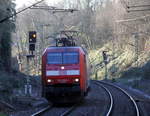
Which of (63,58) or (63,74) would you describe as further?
(63,58)

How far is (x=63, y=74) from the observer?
2588cm

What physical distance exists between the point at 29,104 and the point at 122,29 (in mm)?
50261

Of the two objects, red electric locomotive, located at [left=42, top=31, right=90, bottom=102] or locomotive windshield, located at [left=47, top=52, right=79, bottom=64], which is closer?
red electric locomotive, located at [left=42, top=31, right=90, bottom=102]

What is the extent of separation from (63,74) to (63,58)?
108 centimetres

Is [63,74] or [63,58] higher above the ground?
[63,58]

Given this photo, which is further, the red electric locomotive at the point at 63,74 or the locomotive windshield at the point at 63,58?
the locomotive windshield at the point at 63,58

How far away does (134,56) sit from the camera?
70.1 m

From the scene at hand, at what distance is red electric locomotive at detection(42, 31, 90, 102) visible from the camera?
25.7m

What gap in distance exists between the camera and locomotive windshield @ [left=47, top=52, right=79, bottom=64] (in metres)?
26.4

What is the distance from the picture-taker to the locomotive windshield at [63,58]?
26438 millimetres

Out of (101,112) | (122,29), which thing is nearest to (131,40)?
(122,29)

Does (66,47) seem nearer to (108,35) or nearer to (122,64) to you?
(122,64)

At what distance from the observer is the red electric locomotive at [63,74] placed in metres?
25.7

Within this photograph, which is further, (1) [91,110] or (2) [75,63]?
(2) [75,63]
